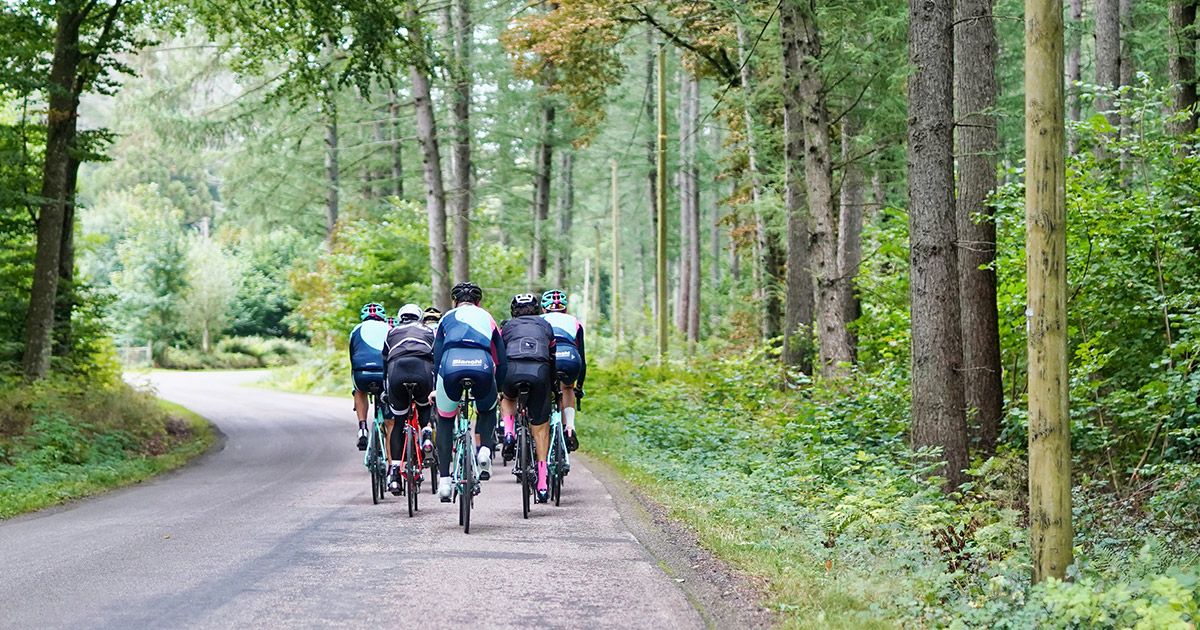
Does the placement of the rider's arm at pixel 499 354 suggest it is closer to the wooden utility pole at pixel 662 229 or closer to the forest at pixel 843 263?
the forest at pixel 843 263

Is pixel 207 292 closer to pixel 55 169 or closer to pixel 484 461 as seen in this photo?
pixel 55 169

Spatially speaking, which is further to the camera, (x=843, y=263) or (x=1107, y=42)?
(x=843, y=263)

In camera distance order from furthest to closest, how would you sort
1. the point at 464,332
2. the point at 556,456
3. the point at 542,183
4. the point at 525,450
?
the point at 542,183
the point at 556,456
the point at 525,450
the point at 464,332

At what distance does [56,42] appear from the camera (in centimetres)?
1938

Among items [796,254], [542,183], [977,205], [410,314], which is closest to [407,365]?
[410,314]

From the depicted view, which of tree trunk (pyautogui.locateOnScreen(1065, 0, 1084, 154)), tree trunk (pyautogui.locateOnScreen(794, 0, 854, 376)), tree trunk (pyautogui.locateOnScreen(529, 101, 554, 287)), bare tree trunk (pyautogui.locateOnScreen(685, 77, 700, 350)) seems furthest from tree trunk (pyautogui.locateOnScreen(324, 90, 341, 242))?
tree trunk (pyautogui.locateOnScreen(794, 0, 854, 376))

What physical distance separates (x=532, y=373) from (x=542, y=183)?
26910 millimetres

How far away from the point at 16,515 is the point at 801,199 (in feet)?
46.5

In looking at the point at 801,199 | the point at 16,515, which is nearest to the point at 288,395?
the point at 801,199

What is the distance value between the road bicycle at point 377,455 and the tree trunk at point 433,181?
44.9ft

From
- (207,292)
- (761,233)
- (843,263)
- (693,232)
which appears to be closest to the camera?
(843,263)

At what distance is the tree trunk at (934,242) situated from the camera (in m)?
10.8

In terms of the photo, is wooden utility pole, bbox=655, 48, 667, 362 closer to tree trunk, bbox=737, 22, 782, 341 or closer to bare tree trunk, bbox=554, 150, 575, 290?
tree trunk, bbox=737, 22, 782, 341

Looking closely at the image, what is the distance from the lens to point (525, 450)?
10742 millimetres
